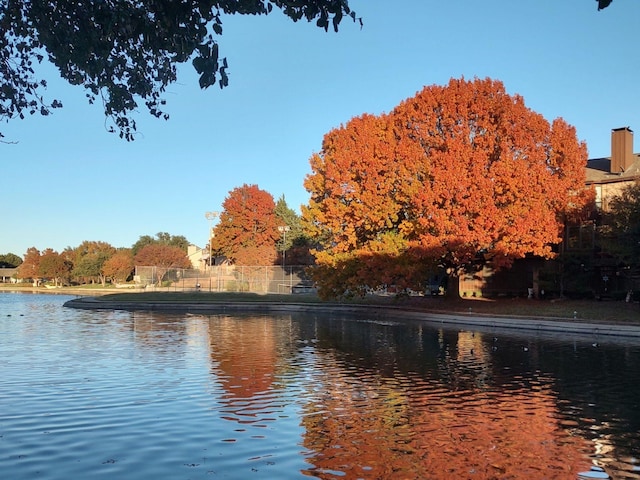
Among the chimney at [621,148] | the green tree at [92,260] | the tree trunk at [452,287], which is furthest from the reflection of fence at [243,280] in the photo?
the green tree at [92,260]

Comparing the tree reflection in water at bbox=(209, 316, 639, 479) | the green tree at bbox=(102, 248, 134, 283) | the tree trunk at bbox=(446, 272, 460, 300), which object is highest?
the green tree at bbox=(102, 248, 134, 283)

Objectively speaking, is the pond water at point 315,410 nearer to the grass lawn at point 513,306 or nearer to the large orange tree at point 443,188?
the grass lawn at point 513,306

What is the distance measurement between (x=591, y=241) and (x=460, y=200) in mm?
12748

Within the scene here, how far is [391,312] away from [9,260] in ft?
445

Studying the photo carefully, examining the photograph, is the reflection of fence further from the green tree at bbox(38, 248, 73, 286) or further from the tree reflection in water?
the green tree at bbox(38, 248, 73, 286)

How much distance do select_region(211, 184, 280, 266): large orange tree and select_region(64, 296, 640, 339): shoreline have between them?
37932 millimetres

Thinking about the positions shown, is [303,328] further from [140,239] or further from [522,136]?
[140,239]

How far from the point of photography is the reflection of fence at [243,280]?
6200cm

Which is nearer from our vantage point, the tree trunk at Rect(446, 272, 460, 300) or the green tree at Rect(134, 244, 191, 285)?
the tree trunk at Rect(446, 272, 460, 300)

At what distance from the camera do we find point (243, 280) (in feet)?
208

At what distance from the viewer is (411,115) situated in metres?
39.3

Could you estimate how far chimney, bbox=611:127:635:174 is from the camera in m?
45.0

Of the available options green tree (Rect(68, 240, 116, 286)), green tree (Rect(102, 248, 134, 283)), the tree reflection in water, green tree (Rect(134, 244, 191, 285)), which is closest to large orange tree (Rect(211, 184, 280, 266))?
green tree (Rect(134, 244, 191, 285))

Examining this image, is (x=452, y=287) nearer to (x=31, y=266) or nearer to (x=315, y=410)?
(x=315, y=410)
